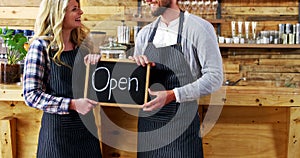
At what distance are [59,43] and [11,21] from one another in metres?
3.68

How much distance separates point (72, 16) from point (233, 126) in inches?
39.7

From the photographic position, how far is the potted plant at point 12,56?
2.39 metres

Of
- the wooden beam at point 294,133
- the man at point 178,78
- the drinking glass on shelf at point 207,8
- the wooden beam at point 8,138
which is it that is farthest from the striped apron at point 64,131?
the drinking glass on shelf at point 207,8

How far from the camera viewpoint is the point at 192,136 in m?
1.87

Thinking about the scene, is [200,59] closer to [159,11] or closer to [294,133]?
[159,11]

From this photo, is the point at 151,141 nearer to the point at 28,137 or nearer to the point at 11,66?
the point at 28,137

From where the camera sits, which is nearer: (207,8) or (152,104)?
(152,104)

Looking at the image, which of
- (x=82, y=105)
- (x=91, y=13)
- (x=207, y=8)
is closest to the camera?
(x=82, y=105)

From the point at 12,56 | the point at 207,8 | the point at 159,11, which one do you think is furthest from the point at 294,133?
the point at 207,8

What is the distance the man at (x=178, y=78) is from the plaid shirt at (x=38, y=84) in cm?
37

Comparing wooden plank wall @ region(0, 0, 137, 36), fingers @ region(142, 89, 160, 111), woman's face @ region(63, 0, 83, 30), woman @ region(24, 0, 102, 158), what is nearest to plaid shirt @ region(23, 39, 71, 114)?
woman @ region(24, 0, 102, 158)

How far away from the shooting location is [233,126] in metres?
2.15

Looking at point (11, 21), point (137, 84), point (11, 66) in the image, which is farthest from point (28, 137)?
point (11, 21)

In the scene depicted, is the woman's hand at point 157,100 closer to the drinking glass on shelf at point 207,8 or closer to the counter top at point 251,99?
the counter top at point 251,99
